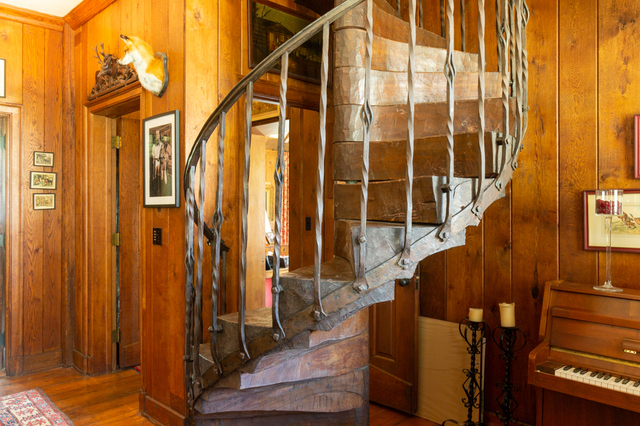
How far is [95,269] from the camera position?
3.63 metres

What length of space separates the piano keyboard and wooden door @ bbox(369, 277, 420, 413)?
3.41ft

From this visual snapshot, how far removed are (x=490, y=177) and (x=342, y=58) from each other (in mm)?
798

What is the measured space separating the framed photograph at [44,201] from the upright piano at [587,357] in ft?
12.6

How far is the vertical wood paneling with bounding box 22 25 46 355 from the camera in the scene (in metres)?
3.69

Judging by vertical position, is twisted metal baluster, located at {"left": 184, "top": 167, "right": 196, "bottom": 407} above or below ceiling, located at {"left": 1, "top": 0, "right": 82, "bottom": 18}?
below

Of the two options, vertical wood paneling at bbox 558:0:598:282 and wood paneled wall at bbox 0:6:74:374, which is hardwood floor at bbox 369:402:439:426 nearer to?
vertical wood paneling at bbox 558:0:598:282

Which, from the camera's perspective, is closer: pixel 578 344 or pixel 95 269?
pixel 578 344

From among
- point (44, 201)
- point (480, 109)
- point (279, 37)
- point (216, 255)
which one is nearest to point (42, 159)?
point (44, 201)

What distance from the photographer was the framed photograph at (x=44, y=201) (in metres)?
3.75

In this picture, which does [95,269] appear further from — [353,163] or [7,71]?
Result: [353,163]

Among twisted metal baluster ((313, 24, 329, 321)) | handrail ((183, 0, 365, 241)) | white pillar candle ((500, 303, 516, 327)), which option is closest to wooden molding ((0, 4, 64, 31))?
handrail ((183, 0, 365, 241))

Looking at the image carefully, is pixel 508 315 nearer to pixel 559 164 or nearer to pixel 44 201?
pixel 559 164

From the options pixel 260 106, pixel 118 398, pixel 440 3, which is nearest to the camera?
pixel 440 3

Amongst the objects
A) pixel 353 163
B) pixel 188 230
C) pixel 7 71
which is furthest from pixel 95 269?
pixel 353 163
